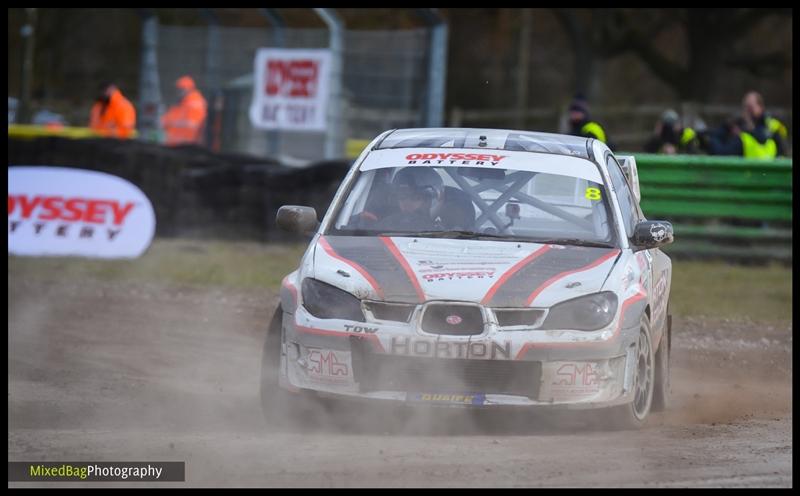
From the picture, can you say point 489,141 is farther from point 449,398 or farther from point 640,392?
point 449,398

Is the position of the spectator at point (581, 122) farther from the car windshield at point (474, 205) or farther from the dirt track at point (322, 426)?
the car windshield at point (474, 205)

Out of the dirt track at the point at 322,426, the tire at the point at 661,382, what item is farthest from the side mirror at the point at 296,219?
the tire at the point at 661,382

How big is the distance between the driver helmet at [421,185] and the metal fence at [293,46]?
10386 millimetres

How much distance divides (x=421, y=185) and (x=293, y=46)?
41.5 ft

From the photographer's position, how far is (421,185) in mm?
7383

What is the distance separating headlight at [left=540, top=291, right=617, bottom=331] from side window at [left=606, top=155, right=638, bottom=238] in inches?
33.5

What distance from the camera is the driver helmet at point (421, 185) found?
7.33m

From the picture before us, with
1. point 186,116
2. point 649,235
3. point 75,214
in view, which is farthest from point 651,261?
point 186,116

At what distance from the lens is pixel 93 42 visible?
46.8 meters

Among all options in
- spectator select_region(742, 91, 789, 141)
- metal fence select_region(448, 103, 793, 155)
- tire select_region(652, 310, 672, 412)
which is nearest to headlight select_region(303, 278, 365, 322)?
tire select_region(652, 310, 672, 412)

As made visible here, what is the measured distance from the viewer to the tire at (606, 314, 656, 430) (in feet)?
21.5

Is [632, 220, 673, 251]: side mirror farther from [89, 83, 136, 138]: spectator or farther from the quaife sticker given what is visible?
[89, 83, 136, 138]: spectator
